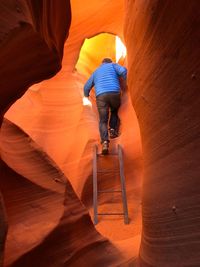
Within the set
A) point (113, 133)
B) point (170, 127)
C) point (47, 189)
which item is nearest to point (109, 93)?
point (113, 133)

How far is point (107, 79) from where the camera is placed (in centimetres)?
585

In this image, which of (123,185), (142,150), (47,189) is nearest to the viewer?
(142,150)

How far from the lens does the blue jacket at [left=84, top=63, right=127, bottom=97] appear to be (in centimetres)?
577

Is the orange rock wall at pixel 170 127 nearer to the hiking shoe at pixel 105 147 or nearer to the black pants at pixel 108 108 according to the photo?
the hiking shoe at pixel 105 147

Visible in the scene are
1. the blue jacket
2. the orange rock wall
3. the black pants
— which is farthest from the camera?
the blue jacket

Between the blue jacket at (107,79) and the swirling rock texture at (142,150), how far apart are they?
84.9 inches

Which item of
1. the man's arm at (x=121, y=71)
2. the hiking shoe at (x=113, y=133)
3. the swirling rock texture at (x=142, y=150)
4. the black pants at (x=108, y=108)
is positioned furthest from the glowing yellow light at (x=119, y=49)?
the swirling rock texture at (x=142, y=150)

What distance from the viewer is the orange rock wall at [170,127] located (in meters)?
2.12

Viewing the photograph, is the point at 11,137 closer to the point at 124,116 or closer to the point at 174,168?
the point at 174,168

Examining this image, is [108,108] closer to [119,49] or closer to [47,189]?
[119,49]

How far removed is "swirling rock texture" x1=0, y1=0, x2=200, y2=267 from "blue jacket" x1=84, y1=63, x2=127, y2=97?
2.16 m

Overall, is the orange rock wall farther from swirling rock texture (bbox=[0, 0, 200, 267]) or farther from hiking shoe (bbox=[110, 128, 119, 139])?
hiking shoe (bbox=[110, 128, 119, 139])

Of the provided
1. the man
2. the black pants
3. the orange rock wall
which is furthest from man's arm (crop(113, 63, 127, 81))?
the orange rock wall

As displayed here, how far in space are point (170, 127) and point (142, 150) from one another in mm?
759
